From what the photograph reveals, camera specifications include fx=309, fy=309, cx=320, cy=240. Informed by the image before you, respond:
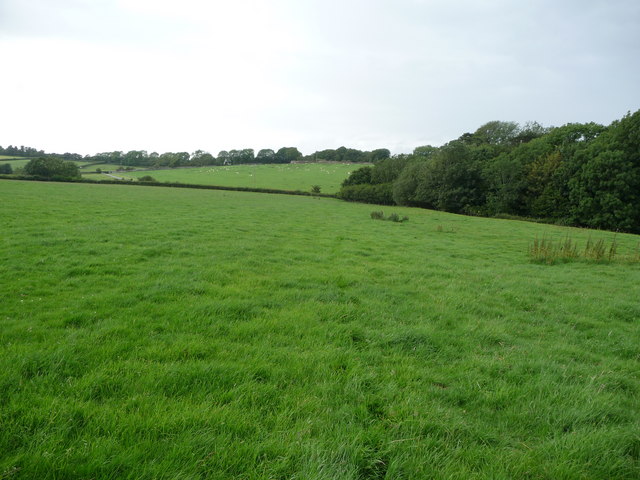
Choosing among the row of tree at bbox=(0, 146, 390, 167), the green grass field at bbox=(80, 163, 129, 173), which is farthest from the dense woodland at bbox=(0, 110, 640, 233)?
the row of tree at bbox=(0, 146, 390, 167)

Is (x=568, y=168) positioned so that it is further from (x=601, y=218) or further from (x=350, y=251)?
(x=350, y=251)

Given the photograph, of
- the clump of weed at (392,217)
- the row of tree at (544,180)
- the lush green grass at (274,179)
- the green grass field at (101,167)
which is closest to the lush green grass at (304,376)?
the clump of weed at (392,217)

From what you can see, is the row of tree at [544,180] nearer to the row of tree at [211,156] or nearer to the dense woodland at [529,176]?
the dense woodland at [529,176]

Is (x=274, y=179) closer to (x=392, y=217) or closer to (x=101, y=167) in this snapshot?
(x=392, y=217)

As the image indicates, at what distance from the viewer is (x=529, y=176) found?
157 feet

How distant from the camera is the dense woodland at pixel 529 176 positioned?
1491 inches

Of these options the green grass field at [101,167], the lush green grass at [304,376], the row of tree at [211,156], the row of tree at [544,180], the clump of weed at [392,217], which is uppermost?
the row of tree at [211,156]

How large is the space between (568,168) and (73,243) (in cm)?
5465

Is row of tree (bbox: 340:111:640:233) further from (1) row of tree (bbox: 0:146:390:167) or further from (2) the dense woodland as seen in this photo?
(1) row of tree (bbox: 0:146:390:167)

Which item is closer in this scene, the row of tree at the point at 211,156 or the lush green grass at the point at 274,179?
the lush green grass at the point at 274,179

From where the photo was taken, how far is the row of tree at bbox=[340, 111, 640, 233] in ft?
124

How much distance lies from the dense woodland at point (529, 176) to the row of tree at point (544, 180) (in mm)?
88

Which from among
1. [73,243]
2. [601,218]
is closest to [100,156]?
[73,243]

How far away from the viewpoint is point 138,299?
20.2 ft
